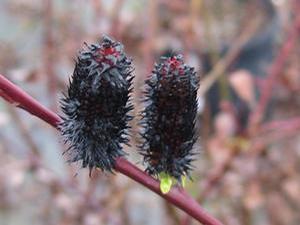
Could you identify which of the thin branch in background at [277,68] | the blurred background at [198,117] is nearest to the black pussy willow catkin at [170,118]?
the blurred background at [198,117]

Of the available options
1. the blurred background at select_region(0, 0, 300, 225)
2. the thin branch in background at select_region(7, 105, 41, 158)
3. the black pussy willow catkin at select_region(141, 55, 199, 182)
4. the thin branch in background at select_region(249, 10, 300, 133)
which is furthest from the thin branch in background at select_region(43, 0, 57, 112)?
the black pussy willow catkin at select_region(141, 55, 199, 182)

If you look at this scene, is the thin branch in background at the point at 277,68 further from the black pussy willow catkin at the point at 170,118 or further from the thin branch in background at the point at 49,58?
the black pussy willow catkin at the point at 170,118

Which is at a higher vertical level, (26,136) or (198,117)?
(198,117)

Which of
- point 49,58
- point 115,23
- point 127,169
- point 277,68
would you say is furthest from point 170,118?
point 49,58

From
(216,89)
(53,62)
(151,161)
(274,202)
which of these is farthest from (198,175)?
(151,161)

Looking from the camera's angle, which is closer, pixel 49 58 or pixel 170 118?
pixel 170 118

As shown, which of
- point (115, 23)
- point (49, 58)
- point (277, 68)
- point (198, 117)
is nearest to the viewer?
point (277, 68)

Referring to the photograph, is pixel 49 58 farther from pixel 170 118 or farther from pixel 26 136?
pixel 170 118

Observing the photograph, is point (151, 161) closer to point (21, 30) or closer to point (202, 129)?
point (202, 129)
